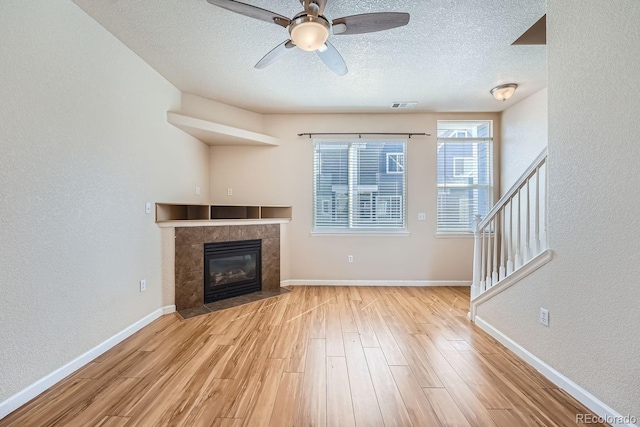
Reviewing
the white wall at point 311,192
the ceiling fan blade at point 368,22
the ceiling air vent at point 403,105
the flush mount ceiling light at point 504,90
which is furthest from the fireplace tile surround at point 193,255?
the flush mount ceiling light at point 504,90

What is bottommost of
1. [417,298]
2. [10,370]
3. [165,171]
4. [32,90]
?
[417,298]

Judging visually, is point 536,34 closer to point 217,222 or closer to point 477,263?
point 477,263

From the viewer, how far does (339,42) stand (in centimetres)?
225

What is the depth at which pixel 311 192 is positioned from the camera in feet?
13.1

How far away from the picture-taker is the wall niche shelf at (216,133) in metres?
2.98

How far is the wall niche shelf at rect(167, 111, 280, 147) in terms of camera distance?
2980mm

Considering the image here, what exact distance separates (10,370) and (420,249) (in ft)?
13.9

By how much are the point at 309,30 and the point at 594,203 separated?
202 cm

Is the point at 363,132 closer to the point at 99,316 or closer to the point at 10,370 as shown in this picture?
the point at 99,316

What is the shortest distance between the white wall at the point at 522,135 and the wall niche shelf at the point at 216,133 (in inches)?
139

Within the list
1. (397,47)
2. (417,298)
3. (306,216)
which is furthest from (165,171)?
(417,298)

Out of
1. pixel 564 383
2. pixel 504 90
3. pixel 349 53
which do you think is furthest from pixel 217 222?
pixel 504 90

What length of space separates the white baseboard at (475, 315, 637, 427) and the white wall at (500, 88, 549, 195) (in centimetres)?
215

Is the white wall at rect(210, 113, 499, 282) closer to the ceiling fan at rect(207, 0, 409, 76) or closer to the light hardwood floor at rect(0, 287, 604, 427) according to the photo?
the light hardwood floor at rect(0, 287, 604, 427)
